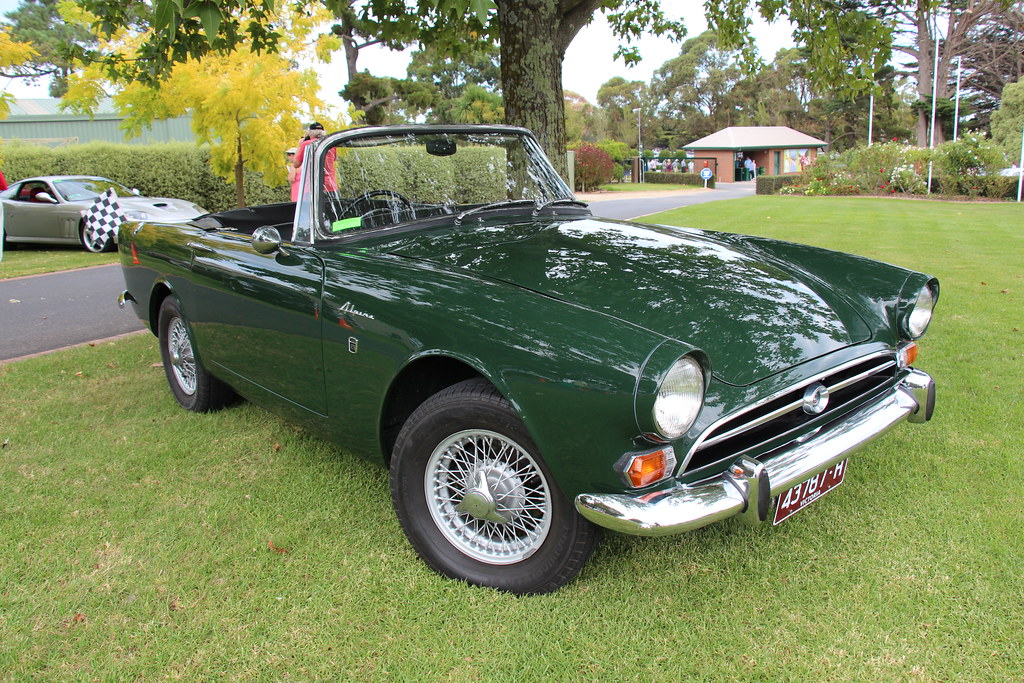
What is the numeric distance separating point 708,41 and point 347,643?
76.4m

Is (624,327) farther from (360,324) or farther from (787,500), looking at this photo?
(360,324)

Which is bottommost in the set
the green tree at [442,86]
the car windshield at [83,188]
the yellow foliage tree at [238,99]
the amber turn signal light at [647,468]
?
the amber turn signal light at [647,468]

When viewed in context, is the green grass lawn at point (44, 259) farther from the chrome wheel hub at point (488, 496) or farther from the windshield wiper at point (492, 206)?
the chrome wheel hub at point (488, 496)

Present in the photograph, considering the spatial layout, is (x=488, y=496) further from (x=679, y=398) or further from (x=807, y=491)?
(x=807, y=491)

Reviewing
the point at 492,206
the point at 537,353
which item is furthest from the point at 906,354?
the point at 492,206

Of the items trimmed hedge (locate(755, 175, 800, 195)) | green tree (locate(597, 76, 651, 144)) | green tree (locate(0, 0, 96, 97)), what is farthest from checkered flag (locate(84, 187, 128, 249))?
green tree (locate(597, 76, 651, 144))

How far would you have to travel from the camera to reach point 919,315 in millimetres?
2906

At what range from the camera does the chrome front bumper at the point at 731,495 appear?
1.98m

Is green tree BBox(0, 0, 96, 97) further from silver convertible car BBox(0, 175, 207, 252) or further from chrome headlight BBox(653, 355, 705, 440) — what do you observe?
chrome headlight BBox(653, 355, 705, 440)

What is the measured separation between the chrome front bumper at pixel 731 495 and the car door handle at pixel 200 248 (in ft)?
7.77

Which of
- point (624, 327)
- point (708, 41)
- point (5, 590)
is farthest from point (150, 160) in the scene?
point (708, 41)

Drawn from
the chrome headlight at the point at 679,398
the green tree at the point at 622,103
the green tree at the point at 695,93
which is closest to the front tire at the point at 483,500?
the chrome headlight at the point at 679,398

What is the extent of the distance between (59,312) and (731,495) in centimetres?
752

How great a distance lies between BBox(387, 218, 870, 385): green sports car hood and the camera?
7.70ft
